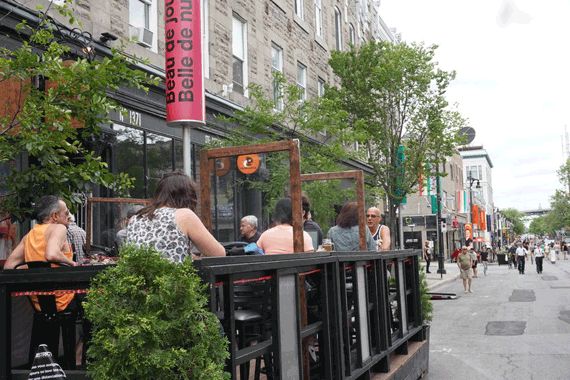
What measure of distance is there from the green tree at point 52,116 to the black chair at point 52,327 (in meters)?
1.83

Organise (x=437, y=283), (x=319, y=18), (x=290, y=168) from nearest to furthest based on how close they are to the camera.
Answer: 1. (x=290, y=168)
2. (x=319, y=18)
3. (x=437, y=283)

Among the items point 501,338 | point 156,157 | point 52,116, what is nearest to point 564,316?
point 501,338

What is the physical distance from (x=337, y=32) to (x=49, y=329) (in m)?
25.2

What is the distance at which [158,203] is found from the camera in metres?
3.95

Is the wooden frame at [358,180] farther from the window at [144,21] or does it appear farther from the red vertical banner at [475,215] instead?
the red vertical banner at [475,215]

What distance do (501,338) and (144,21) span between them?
9340 millimetres

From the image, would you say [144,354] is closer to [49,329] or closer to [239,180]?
A: [49,329]

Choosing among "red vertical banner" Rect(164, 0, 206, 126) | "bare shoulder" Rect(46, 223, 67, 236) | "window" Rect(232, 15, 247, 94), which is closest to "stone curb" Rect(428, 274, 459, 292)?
"window" Rect(232, 15, 247, 94)

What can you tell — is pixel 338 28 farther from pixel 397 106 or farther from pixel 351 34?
pixel 397 106

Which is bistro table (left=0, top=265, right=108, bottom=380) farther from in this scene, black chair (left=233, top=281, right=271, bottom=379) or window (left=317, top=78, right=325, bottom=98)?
window (left=317, top=78, right=325, bottom=98)

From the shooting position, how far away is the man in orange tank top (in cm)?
523

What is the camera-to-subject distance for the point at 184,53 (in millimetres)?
9422

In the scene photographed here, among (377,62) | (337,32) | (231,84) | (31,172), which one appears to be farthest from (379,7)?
(31,172)

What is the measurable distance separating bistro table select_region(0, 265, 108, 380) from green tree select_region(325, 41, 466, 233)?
59.0 feet
